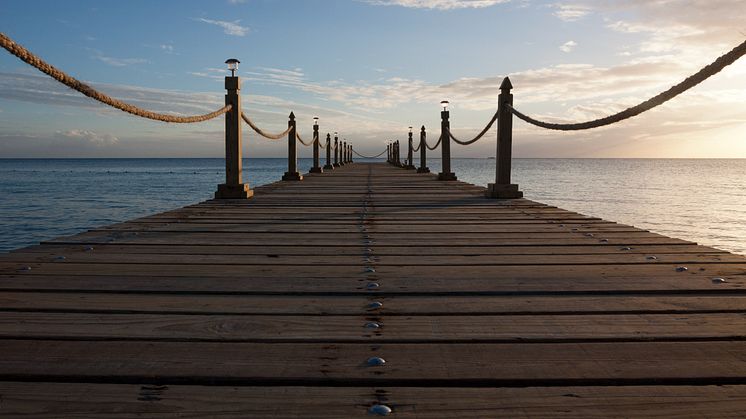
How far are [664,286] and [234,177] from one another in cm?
495

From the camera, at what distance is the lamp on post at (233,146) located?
6168 millimetres

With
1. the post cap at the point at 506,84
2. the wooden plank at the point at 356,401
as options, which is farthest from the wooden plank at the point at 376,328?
the post cap at the point at 506,84

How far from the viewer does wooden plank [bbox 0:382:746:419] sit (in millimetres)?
1147

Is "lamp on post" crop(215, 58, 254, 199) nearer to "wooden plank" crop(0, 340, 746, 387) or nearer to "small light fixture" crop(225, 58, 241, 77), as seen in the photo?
"small light fixture" crop(225, 58, 241, 77)

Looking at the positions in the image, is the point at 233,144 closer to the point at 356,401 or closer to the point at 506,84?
the point at 506,84

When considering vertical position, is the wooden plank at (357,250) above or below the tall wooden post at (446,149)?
below

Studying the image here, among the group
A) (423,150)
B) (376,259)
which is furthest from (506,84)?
A: (423,150)

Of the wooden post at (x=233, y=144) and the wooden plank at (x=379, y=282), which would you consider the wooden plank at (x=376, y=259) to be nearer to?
the wooden plank at (x=379, y=282)

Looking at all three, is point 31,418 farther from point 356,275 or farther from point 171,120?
point 171,120

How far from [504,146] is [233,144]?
3171 mm

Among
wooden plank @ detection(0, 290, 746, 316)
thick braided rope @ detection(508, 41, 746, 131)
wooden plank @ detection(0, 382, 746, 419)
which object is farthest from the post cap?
wooden plank @ detection(0, 382, 746, 419)

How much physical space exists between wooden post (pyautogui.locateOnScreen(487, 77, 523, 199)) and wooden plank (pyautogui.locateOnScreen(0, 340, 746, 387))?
4753mm

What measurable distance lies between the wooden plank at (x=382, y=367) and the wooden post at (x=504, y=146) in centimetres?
475

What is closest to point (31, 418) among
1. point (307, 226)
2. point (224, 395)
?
point (224, 395)
